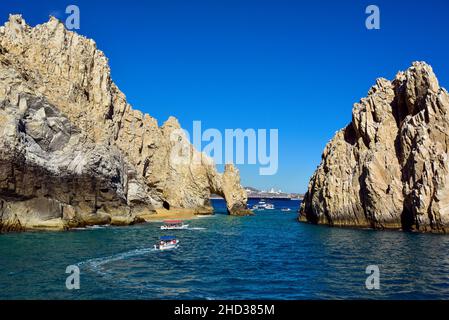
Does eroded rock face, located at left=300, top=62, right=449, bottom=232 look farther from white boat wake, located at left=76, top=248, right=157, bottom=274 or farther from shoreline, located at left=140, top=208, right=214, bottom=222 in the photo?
white boat wake, located at left=76, top=248, right=157, bottom=274

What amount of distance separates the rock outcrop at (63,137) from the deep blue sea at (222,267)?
29.8 ft

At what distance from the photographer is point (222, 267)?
4266 centimetres

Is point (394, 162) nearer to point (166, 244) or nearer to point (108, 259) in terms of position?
point (166, 244)

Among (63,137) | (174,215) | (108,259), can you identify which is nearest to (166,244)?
(108,259)

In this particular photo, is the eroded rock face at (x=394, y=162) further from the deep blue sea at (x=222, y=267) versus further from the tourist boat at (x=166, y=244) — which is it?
the tourist boat at (x=166, y=244)

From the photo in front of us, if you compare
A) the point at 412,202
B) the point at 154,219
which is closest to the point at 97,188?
the point at 154,219

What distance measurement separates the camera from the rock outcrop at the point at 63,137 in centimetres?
7050

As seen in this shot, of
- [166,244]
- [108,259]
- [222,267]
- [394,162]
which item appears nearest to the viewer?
[222,267]

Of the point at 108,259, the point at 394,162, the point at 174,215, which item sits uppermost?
the point at 394,162

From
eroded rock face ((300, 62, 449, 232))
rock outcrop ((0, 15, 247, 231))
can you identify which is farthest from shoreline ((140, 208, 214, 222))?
eroded rock face ((300, 62, 449, 232))

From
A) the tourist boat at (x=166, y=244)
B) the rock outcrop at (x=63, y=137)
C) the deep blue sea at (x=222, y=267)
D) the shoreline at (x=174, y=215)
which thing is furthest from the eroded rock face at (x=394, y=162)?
the rock outcrop at (x=63, y=137)

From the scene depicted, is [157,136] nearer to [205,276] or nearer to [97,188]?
[97,188]

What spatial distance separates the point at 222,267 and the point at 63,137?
5147 centimetres

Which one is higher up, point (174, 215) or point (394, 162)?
point (394, 162)
